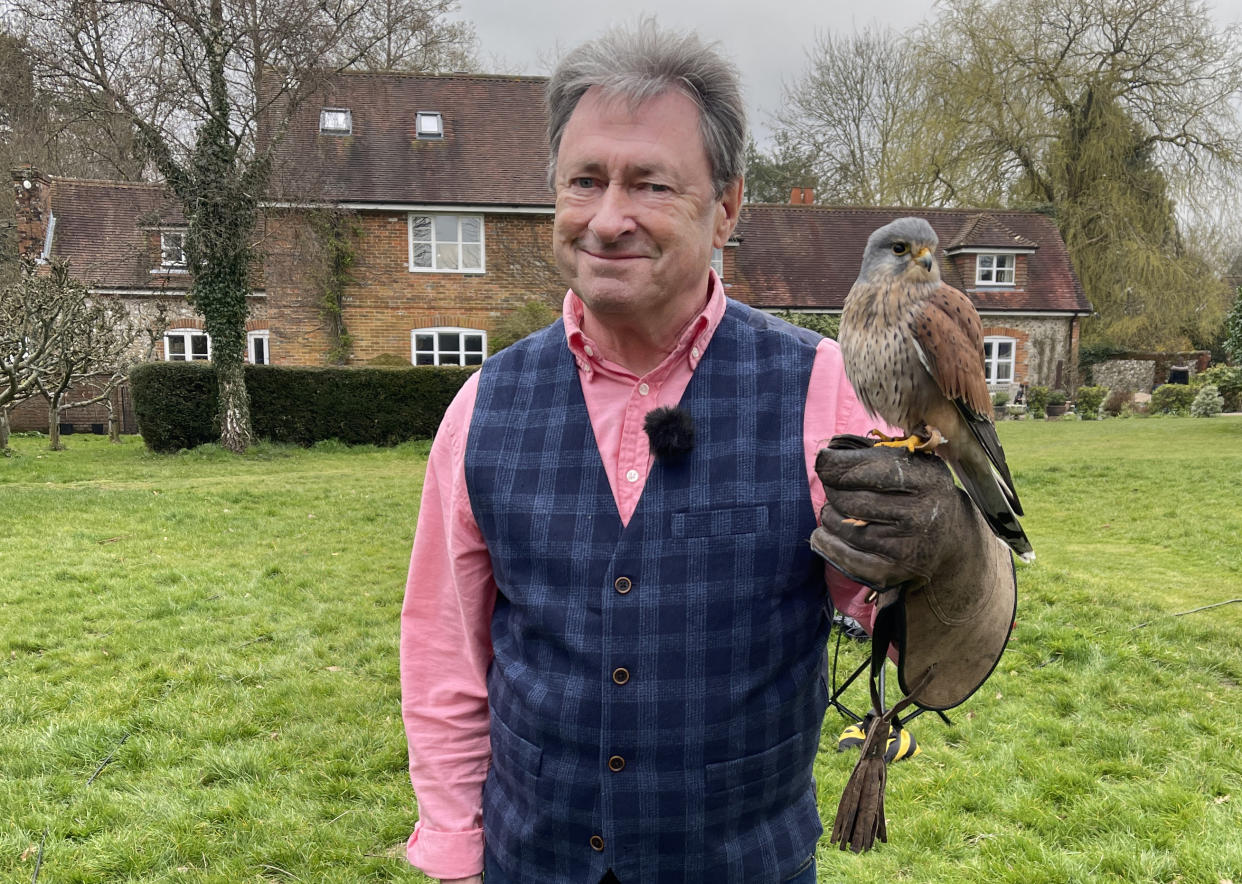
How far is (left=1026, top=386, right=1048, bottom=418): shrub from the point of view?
2327cm

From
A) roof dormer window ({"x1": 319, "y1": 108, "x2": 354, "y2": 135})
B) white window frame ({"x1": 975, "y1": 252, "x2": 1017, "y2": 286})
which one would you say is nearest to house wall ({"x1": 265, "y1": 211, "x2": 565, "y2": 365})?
roof dormer window ({"x1": 319, "y1": 108, "x2": 354, "y2": 135})

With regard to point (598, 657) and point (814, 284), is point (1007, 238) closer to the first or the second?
point (814, 284)

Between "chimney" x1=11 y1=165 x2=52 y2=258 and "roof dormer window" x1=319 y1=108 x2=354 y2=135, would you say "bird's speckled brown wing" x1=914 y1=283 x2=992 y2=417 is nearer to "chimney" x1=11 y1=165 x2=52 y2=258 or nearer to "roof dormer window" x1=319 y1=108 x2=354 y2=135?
"roof dormer window" x1=319 y1=108 x2=354 y2=135

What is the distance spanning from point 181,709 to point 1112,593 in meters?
6.65

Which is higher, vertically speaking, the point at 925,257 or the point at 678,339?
the point at 925,257

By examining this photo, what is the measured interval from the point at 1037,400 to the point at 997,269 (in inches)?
170

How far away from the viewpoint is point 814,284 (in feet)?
75.8

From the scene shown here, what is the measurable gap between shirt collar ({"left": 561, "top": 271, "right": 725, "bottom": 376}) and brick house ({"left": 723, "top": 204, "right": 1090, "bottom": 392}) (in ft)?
70.8

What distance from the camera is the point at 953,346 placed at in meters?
1.65

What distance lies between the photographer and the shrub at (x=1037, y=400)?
916 inches

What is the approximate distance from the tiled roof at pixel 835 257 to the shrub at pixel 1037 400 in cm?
269

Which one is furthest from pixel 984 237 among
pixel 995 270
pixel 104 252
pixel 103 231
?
pixel 103 231

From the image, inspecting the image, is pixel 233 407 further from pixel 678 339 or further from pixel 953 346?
pixel 953 346

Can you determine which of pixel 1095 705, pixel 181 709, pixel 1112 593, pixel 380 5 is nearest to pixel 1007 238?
pixel 380 5
